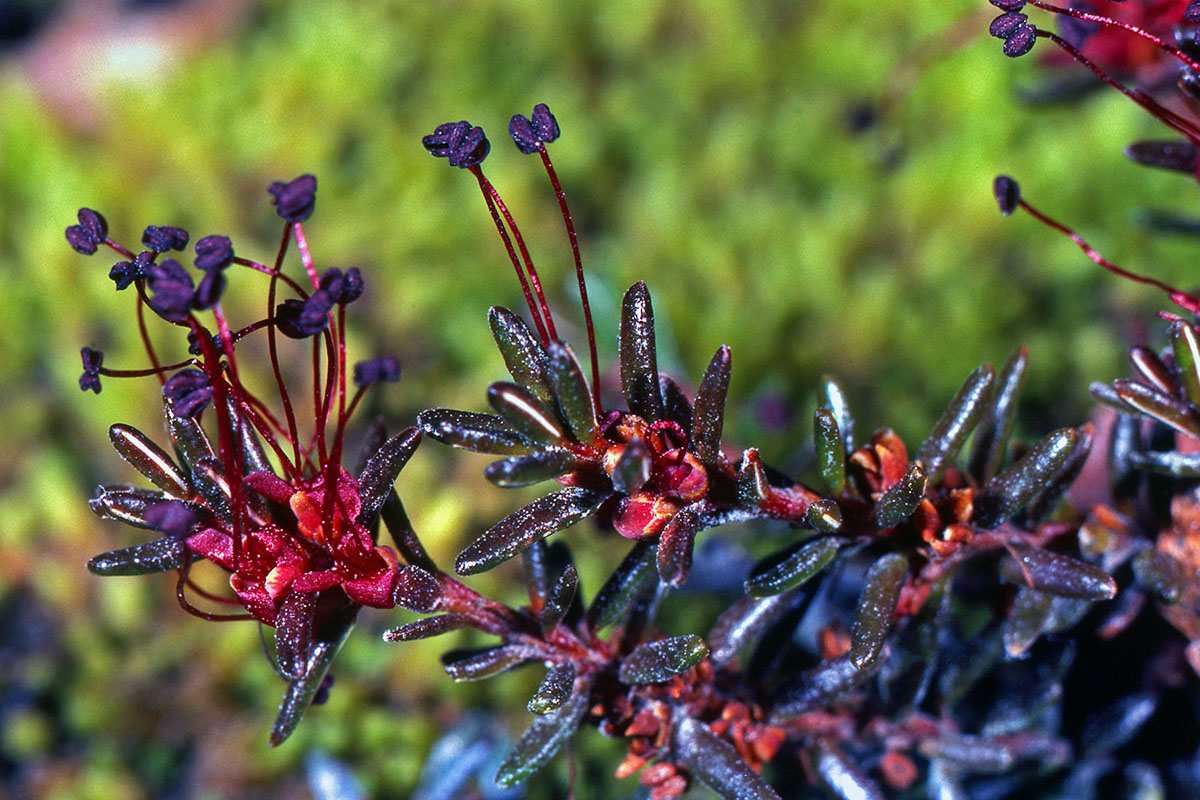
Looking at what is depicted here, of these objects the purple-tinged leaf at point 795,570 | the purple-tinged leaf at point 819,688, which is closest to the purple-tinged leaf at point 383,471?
the purple-tinged leaf at point 795,570

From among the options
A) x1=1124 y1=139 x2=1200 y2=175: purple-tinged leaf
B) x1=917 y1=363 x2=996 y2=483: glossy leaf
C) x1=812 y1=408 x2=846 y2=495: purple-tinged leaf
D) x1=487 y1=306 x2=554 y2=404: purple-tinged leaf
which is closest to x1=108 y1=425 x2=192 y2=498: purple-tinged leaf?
x1=487 y1=306 x2=554 y2=404: purple-tinged leaf

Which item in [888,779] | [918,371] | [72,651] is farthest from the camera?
[918,371]

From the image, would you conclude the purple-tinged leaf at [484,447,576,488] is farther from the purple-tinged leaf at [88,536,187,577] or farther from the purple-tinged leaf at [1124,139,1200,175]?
the purple-tinged leaf at [1124,139,1200,175]

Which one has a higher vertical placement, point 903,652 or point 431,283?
point 431,283

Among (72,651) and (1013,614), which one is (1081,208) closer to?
(1013,614)

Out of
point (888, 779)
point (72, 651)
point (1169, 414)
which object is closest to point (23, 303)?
point (72, 651)

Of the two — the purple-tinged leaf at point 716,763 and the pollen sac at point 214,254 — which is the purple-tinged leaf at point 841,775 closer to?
the purple-tinged leaf at point 716,763
